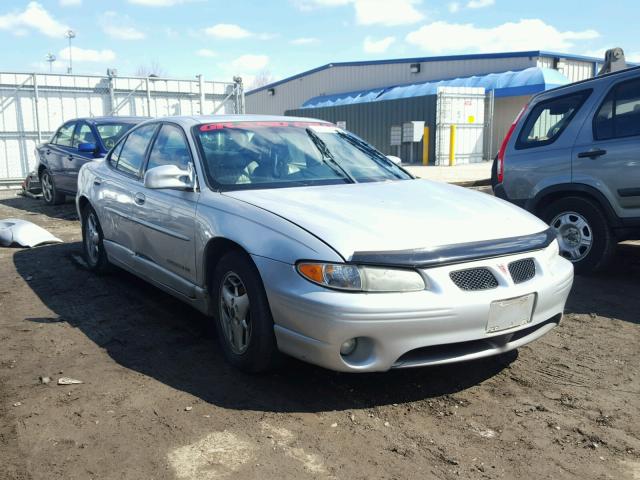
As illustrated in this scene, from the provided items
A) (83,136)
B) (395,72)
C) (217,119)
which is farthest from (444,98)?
(217,119)

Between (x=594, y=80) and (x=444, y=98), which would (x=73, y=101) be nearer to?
(x=444, y=98)

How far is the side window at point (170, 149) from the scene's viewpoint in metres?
4.47

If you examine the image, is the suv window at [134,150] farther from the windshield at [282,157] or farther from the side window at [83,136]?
the side window at [83,136]

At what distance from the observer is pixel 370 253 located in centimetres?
305

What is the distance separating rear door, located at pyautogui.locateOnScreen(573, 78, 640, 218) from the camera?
213 inches

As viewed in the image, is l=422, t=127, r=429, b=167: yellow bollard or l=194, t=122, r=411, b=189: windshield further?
l=422, t=127, r=429, b=167: yellow bollard

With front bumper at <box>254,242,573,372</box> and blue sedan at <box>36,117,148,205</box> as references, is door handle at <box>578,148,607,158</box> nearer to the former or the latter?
front bumper at <box>254,242,573,372</box>

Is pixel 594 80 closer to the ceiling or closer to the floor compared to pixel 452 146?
closer to the ceiling

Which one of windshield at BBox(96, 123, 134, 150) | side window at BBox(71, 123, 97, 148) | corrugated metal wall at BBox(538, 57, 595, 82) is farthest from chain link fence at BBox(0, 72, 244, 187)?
corrugated metal wall at BBox(538, 57, 595, 82)

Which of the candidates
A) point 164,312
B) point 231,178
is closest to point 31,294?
point 164,312

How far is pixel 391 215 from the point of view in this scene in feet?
11.3

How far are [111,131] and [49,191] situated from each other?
2151 millimetres

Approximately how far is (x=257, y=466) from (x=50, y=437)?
1.06 metres

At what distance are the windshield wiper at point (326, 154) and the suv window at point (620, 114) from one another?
2.71 meters
